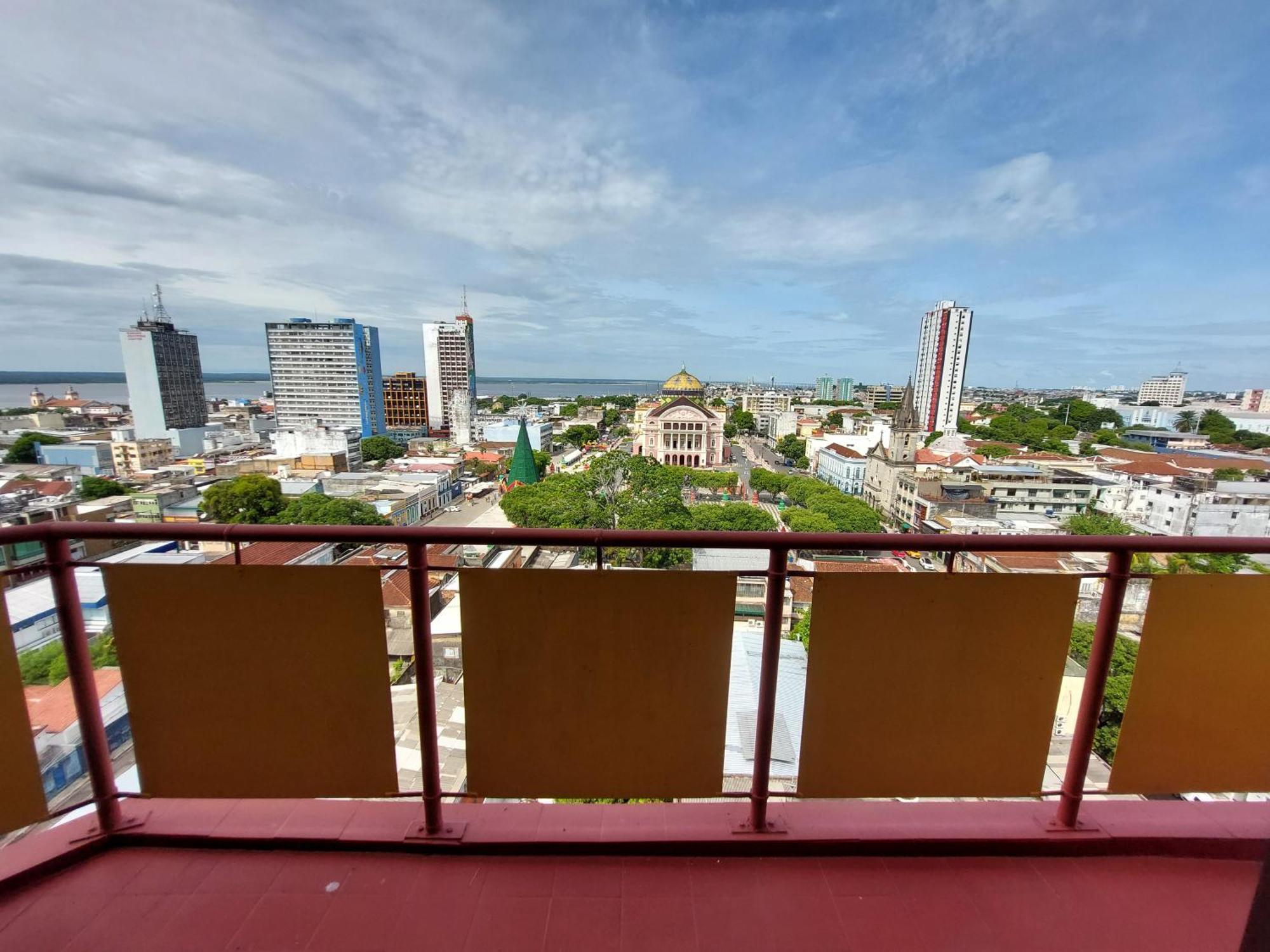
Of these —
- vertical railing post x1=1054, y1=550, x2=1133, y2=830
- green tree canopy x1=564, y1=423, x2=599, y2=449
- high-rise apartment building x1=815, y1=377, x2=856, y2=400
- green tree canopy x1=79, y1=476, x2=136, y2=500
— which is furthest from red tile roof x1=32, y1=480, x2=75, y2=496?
high-rise apartment building x1=815, y1=377, x2=856, y2=400

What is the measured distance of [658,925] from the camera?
1.16 meters

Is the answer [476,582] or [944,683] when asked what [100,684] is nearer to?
[476,582]

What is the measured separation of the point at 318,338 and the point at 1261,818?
62.4 metres

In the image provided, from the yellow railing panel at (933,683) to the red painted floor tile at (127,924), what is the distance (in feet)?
5.03

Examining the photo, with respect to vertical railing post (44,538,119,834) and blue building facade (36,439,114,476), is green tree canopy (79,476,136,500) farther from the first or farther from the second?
vertical railing post (44,538,119,834)

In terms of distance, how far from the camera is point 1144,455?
115 feet

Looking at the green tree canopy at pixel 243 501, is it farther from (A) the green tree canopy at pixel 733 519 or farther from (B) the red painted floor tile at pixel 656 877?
(B) the red painted floor tile at pixel 656 877

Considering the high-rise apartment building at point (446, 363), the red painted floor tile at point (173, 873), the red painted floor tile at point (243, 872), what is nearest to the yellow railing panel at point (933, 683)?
the red painted floor tile at point (243, 872)

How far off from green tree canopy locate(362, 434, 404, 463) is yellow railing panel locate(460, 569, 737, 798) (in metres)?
49.9

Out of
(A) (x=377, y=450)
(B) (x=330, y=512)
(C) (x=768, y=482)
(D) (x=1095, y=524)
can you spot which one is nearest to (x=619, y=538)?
(B) (x=330, y=512)

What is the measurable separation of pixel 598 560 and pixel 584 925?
2.70 ft

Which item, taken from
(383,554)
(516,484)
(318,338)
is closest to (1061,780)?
(383,554)

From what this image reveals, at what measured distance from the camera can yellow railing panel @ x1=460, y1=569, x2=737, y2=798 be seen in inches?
47.8

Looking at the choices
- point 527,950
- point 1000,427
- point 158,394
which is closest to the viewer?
point 527,950
